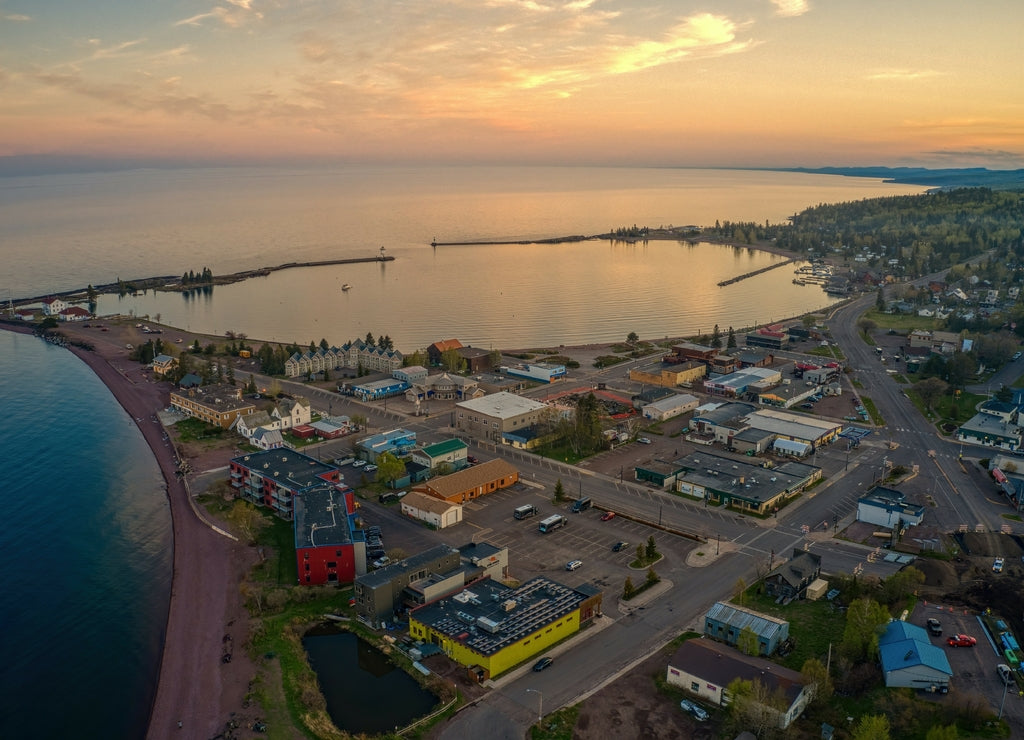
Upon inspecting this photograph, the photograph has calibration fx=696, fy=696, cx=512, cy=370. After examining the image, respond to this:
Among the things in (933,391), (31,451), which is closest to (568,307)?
(933,391)

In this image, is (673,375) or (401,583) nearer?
(401,583)

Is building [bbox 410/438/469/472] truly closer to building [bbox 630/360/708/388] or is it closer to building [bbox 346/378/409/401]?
building [bbox 346/378/409/401]

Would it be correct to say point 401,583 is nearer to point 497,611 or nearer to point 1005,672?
point 497,611

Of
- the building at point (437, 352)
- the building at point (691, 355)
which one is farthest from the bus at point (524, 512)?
the building at point (691, 355)

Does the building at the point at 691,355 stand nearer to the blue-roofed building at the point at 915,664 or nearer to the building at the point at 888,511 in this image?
the building at the point at 888,511

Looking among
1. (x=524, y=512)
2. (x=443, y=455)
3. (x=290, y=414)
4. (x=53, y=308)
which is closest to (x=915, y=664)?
(x=524, y=512)

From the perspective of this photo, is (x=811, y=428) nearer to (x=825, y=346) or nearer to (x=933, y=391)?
(x=933, y=391)

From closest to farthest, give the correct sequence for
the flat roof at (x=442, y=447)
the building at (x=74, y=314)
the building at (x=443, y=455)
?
the building at (x=443, y=455) < the flat roof at (x=442, y=447) < the building at (x=74, y=314)
